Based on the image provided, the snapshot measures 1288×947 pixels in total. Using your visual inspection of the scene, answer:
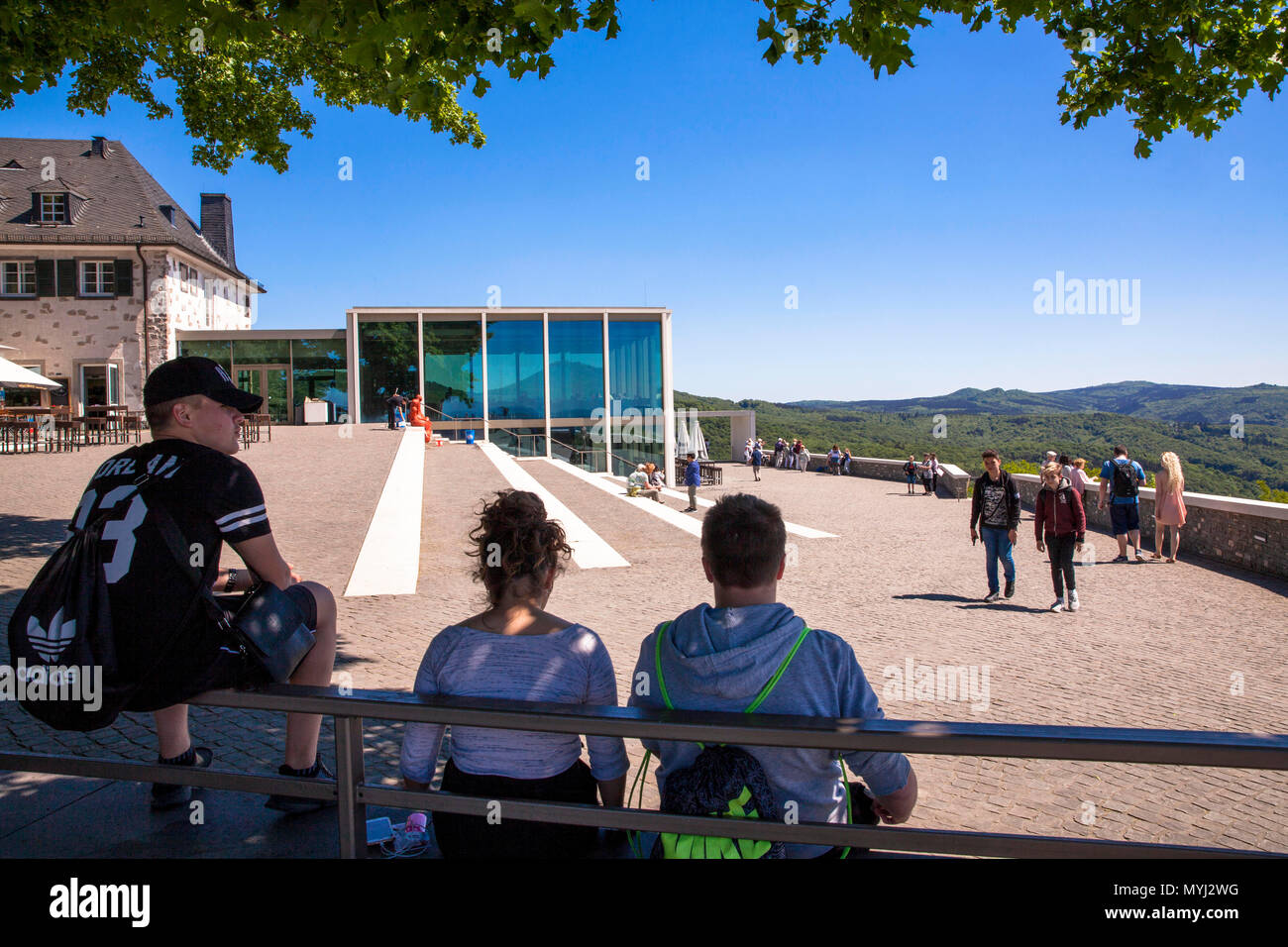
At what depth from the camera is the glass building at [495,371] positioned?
3897cm

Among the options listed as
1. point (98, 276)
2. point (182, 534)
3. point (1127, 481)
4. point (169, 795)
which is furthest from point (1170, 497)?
point (98, 276)

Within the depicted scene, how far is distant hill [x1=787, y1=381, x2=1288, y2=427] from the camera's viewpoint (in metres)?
116

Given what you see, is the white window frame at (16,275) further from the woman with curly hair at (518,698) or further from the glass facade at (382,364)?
the woman with curly hair at (518,698)

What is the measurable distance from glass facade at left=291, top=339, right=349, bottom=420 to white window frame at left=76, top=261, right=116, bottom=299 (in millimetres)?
7882

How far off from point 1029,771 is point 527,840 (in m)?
3.96

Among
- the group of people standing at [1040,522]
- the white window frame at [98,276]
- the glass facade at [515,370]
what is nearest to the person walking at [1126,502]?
the group of people standing at [1040,522]

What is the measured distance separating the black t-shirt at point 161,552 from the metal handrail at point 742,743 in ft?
0.55

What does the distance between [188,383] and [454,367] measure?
127 ft

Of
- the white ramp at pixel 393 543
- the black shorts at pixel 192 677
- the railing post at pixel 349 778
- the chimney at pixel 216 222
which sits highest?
the chimney at pixel 216 222

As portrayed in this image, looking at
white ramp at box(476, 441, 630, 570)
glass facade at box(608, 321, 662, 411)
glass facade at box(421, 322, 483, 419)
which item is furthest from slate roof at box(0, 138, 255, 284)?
white ramp at box(476, 441, 630, 570)

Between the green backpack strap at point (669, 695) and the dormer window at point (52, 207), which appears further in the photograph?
the dormer window at point (52, 207)

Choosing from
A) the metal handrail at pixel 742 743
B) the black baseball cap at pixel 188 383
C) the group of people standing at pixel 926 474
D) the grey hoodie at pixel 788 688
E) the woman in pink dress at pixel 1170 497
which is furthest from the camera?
the group of people standing at pixel 926 474

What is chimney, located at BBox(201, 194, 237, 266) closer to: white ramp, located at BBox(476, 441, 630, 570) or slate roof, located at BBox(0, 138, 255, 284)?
slate roof, located at BBox(0, 138, 255, 284)

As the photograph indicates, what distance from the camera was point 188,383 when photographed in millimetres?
2699
